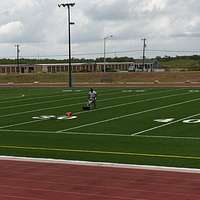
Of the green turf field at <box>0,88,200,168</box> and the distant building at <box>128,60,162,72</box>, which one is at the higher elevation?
the green turf field at <box>0,88,200,168</box>

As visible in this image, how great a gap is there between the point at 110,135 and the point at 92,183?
768 centimetres

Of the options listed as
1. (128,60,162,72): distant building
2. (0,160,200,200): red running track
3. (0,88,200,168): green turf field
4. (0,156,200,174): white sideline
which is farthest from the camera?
(128,60,162,72): distant building

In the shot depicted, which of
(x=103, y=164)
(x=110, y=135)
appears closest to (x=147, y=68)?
(x=110, y=135)

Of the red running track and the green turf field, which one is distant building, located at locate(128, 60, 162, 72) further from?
the red running track

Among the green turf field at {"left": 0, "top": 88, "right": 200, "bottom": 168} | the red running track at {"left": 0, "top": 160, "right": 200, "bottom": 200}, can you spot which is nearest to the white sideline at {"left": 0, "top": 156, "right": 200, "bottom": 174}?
the red running track at {"left": 0, "top": 160, "right": 200, "bottom": 200}

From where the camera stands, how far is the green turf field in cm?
1303

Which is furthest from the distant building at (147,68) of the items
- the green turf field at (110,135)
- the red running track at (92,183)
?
the red running track at (92,183)

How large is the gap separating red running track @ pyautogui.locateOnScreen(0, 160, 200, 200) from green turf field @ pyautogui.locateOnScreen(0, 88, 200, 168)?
1494mm

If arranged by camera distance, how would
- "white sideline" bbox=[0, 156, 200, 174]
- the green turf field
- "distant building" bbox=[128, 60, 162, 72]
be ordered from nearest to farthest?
"white sideline" bbox=[0, 156, 200, 174]
the green turf field
"distant building" bbox=[128, 60, 162, 72]

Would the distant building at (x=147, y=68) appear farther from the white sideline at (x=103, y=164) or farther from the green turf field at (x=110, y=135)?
the white sideline at (x=103, y=164)

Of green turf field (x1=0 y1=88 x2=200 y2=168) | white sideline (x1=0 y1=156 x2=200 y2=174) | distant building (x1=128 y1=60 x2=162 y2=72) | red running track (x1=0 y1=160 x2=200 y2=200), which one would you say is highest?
red running track (x1=0 y1=160 x2=200 y2=200)

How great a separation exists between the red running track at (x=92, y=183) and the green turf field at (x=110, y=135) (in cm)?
149

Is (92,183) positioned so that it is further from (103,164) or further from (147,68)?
(147,68)

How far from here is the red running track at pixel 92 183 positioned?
854cm
